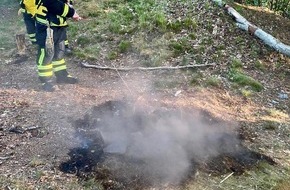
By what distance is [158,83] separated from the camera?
7180mm

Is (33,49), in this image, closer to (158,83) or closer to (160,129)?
(158,83)

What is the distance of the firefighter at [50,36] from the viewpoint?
6.11 metres

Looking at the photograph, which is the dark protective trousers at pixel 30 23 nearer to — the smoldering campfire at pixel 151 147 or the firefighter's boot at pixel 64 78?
the firefighter's boot at pixel 64 78

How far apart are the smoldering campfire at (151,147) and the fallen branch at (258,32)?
330 cm

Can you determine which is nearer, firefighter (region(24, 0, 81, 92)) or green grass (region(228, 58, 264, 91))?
firefighter (region(24, 0, 81, 92))

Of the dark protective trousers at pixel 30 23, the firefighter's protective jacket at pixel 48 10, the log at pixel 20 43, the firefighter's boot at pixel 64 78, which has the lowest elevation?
the firefighter's boot at pixel 64 78

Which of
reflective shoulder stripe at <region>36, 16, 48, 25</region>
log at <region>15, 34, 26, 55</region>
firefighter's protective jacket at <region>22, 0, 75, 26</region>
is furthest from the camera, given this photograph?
log at <region>15, 34, 26, 55</region>

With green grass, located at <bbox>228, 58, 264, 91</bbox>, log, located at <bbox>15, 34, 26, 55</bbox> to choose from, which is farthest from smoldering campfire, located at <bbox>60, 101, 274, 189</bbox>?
→ log, located at <bbox>15, 34, 26, 55</bbox>

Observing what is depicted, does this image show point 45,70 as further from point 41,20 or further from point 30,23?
point 30,23

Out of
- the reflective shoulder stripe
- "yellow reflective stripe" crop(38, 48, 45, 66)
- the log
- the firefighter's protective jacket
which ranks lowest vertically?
the log

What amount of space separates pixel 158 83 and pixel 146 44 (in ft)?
5.31

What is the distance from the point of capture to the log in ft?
27.2

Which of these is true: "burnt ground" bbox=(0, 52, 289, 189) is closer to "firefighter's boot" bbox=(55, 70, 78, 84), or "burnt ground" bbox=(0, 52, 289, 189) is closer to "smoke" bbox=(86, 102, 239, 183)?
"smoke" bbox=(86, 102, 239, 183)

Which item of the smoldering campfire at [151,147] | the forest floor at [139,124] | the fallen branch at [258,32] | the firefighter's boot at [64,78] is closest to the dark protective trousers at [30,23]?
the forest floor at [139,124]
